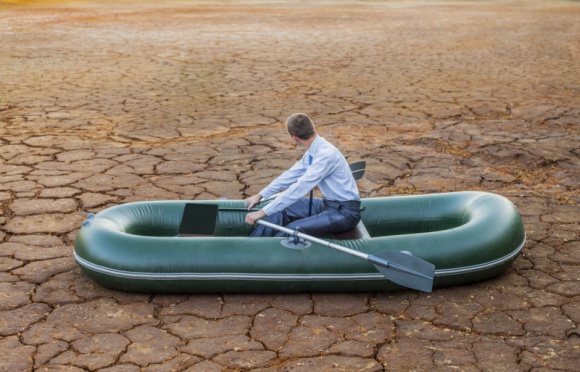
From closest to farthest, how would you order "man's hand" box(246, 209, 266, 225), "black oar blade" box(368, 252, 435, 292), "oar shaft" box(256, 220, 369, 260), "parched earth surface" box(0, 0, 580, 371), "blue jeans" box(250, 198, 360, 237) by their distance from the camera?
"parched earth surface" box(0, 0, 580, 371)
"black oar blade" box(368, 252, 435, 292)
"oar shaft" box(256, 220, 369, 260)
"man's hand" box(246, 209, 266, 225)
"blue jeans" box(250, 198, 360, 237)

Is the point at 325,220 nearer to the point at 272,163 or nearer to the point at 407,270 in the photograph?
the point at 407,270

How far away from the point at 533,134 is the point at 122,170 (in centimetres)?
436

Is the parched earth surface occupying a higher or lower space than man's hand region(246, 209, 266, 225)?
lower

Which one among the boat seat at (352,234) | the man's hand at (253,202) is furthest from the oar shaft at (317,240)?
the boat seat at (352,234)

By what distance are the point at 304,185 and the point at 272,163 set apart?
8.51ft

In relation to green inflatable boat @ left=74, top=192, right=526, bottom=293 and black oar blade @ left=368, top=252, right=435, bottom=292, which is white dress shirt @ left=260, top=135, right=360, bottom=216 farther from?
Answer: black oar blade @ left=368, top=252, right=435, bottom=292

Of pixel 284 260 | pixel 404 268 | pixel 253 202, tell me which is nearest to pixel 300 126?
pixel 253 202

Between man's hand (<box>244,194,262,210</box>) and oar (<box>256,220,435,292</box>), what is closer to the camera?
oar (<box>256,220,435,292</box>)

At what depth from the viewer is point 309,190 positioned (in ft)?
15.4

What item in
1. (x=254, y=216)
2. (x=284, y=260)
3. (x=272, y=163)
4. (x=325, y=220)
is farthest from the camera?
A: (x=272, y=163)

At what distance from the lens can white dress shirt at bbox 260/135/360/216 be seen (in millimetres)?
4648

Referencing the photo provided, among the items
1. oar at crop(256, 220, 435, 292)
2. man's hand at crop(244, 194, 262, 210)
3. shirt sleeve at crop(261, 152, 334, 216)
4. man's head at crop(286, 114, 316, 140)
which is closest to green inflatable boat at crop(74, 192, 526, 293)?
oar at crop(256, 220, 435, 292)

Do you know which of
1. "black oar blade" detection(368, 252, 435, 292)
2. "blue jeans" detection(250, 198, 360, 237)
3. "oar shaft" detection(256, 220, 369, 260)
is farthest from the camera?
"blue jeans" detection(250, 198, 360, 237)

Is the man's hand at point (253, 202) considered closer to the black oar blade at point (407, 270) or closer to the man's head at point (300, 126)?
the man's head at point (300, 126)
